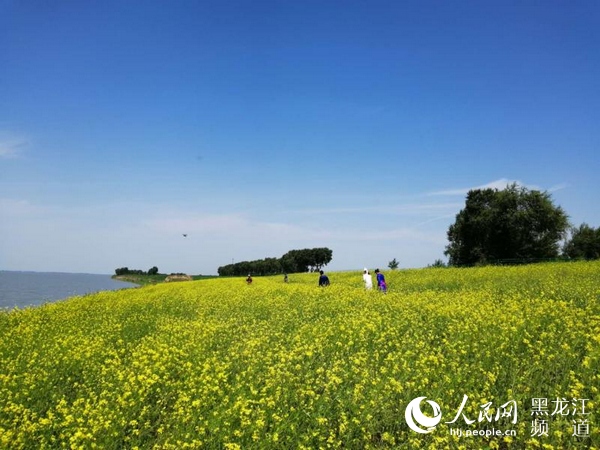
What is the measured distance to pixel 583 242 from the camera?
69375 mm

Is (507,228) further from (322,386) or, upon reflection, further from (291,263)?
(291,263)

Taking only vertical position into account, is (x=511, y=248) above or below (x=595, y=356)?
above

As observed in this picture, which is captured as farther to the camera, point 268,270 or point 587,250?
point 268,270

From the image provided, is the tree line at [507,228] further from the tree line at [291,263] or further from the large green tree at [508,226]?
the tree line at [291,263]

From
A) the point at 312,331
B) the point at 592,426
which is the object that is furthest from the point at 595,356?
the point at 312,331

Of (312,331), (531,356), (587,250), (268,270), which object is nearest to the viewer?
(531,356)

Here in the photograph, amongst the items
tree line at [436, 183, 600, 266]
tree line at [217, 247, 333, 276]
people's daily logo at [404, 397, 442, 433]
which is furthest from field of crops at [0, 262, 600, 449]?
tree line at [217, 247, 333, 276]

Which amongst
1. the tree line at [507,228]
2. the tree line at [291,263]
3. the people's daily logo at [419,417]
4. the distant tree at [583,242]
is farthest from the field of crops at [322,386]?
the tree line at [291,263]

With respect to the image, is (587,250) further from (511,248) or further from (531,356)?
(531,356)

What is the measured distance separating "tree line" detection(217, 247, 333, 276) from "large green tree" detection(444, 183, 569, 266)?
71.4m

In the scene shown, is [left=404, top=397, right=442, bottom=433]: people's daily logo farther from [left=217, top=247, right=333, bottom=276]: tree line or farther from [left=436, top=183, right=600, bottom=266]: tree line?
[left=217, top=247, right=333, bottom=276]: tree line

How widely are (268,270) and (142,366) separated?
11759cm

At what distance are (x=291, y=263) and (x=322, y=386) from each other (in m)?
117

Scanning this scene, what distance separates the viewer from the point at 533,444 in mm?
5160
